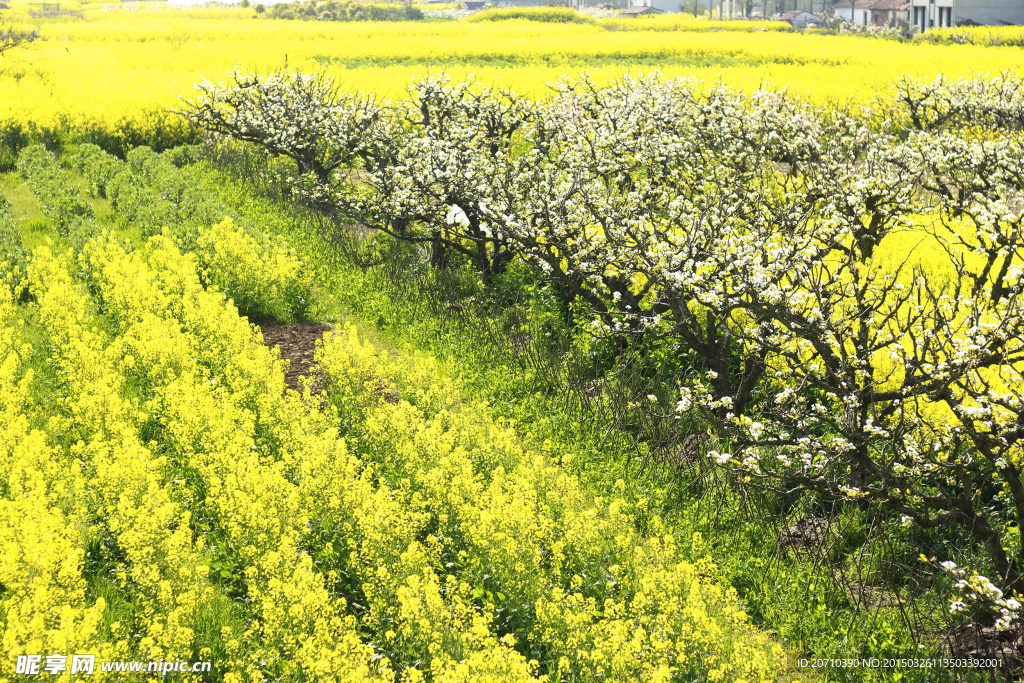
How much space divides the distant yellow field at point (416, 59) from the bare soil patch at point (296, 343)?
10237 millimetres

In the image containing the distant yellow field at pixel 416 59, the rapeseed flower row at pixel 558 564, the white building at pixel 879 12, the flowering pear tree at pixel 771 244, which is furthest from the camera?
the white building at pixel 879 12

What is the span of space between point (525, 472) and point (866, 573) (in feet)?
9.05

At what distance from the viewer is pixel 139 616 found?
4.92 meters

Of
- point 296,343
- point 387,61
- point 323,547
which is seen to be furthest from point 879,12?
point 323,547

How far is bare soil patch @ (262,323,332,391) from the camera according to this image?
9.92 m

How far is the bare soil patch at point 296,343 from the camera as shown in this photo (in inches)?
391

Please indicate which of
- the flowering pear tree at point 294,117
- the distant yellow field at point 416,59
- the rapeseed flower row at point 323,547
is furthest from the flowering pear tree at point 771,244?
the distant yellow field at point 416,59

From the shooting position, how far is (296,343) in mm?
10953

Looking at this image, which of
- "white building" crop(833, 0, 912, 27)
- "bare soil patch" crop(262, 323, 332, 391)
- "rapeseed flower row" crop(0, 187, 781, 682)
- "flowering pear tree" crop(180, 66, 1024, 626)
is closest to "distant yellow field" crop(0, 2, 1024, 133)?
"flowering pear tree" crop(180, 66, 1024, 626)

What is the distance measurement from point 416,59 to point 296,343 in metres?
41.3

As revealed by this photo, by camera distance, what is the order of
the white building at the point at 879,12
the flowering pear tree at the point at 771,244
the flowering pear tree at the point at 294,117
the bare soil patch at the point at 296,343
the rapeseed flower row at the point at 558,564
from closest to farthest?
the rapeseed flower row at the point at 558,564 → the flowering pear tree at the point at 771,244 → the bare soil patch at the point at 296,343 → the flowering pear tree at the point at 294,117 → the white building at the point at 879,12

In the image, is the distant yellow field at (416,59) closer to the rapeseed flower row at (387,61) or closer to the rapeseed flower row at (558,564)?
the rapeseed flower row at (387,61)

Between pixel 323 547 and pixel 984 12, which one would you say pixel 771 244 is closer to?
pixel 323 547

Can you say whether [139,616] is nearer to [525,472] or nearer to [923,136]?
[525,472]
